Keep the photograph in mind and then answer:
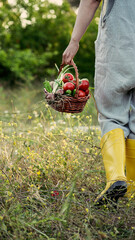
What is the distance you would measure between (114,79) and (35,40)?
612 cm

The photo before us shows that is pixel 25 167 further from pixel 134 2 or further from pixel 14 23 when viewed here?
pixel 14 23

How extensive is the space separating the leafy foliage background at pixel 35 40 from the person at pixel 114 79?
15.9 feet

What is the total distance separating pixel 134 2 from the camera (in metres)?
2.09

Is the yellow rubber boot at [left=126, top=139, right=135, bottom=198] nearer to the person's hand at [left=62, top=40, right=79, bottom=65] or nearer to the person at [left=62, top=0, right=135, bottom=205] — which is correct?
the person at [left=62, top=0, right=135, bottom=205]

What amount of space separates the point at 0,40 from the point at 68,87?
570 centimetres

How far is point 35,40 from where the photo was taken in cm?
799

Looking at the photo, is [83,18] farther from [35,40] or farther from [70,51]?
[35,40]

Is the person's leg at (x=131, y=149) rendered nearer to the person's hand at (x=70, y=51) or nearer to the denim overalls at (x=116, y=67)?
the denim overalls at (x=116, y=67)

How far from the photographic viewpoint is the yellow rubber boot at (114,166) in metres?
1.97

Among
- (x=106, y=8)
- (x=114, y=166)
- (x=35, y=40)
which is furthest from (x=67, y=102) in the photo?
(x=35, y=40)

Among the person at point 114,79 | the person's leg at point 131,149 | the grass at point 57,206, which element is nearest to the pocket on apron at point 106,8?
the person at point 114,79

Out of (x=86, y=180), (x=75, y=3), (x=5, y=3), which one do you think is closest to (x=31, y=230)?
(x=86, y=180)

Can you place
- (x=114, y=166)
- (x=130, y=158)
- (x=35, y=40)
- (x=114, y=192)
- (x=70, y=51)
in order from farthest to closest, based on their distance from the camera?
(x=35, y=40)
(x=130, y=158)
(x=70, y=51)
(x=114, y=166)
(x=114, y=192)

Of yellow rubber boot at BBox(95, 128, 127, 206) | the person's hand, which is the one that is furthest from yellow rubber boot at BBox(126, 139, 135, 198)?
the person's hand
